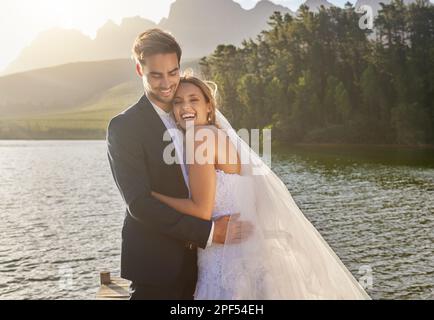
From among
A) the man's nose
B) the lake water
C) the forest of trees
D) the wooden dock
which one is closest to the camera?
the man's nose

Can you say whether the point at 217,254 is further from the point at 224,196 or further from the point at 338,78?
the point at 338,78

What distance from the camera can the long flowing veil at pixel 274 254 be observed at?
340 cm

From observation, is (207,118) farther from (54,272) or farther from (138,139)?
(54,272)

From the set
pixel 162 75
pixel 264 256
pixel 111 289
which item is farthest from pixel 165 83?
pixel 111 289

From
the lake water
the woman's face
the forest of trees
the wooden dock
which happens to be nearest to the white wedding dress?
the woman's face

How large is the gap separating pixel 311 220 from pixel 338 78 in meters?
58.7

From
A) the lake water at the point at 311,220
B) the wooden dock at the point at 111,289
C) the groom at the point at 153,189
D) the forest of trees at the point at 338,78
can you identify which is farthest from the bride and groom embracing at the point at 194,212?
the forest of trees at the point at 338,78

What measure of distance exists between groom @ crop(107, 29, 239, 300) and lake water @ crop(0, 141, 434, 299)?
12820 millimetres

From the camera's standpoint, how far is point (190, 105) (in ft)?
11.5

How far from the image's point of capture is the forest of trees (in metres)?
69.8

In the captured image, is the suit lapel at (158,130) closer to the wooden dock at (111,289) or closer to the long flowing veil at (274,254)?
the long flowing veil at (274,254)

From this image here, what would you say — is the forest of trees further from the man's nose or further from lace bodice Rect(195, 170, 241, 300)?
the man's nose
